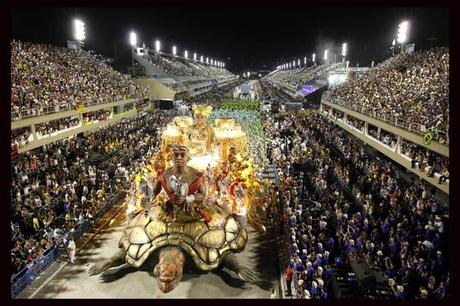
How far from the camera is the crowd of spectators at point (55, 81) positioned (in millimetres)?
21531

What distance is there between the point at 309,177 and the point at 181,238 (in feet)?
38.3

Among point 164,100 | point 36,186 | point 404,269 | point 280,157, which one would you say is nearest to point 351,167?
point 280,157

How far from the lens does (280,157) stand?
21.4m

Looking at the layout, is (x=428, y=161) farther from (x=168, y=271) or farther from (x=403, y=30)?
(x=403, y=30)

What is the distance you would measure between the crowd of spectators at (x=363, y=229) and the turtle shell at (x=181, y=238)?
189 cm

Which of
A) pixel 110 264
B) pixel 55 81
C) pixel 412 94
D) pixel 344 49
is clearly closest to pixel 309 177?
pixel 412 94

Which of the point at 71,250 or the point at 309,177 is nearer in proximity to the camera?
the point at 71,250

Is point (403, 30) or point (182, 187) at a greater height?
Result: point (403, 30)

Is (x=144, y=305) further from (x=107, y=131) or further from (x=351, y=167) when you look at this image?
(x=107, y=131)

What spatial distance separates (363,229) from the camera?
12227mm

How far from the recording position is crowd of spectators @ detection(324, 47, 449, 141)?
1777 cm

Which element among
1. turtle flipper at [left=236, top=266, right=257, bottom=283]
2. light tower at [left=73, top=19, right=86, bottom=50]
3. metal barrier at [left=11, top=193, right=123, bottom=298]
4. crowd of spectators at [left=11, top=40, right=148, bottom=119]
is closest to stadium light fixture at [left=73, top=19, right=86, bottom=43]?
light tower at [left=73, top=19, right=86, bottom=50]

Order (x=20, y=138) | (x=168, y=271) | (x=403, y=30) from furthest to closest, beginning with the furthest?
(x=403, y=30) → (x=20, y=138) → (x=168, y=271)

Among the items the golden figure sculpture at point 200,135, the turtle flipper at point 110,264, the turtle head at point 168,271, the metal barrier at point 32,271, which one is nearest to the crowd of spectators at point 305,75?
the golden figure sculpture at point 200,135
